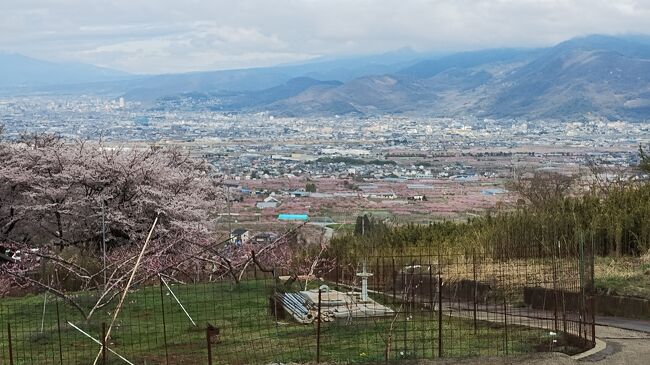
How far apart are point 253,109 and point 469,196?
9824cm

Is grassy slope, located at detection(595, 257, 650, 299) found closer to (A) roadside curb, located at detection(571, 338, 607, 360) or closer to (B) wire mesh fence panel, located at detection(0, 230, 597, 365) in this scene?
(B) wire mesh fence panel, located at detection(0, 230, 597, 365)

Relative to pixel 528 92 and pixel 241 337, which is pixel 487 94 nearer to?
pixel 528 92

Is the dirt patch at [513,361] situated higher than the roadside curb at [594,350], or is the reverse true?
the dirt patch at [513,361]

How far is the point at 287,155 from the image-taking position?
5656 centimetres

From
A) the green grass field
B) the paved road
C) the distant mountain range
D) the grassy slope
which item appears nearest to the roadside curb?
the paved road

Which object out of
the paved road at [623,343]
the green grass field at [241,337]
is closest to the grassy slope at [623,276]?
the paved road at [623,343]

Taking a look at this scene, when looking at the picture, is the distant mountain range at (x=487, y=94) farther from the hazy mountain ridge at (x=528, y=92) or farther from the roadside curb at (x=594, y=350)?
the roadside curb at (x=594, y=350)

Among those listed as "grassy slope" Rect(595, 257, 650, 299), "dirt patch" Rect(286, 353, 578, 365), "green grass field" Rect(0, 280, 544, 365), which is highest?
"dirt patch" Rect(286, 353, 578, 365)

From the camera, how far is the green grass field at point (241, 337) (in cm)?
790

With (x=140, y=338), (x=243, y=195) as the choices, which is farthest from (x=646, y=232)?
(x=243, y=195)

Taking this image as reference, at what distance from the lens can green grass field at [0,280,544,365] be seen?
311 inches

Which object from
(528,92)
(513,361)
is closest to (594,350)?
(513,361)

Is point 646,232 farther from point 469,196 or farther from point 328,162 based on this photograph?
point 328,162

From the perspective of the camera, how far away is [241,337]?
29.6ft
